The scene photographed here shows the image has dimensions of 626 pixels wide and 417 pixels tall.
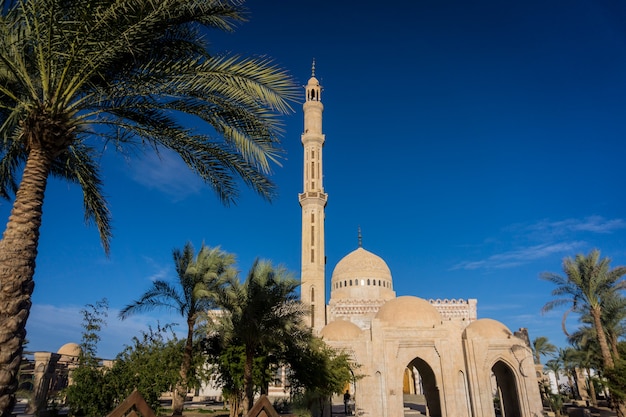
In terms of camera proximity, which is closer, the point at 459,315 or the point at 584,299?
the point at 584,299

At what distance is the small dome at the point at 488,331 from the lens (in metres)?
22.5

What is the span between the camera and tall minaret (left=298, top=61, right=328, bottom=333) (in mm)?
30688

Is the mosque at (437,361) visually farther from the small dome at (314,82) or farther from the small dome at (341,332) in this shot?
the small dome at (314,82)

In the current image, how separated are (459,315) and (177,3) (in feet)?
125

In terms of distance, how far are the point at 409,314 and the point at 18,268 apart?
21574 mm

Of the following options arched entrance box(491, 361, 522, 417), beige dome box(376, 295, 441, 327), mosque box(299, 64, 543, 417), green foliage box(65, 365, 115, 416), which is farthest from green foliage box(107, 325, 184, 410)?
arched entrance box(491, 361, 522, 417)

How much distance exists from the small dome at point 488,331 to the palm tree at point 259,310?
11.7m

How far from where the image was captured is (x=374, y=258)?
4144 cm

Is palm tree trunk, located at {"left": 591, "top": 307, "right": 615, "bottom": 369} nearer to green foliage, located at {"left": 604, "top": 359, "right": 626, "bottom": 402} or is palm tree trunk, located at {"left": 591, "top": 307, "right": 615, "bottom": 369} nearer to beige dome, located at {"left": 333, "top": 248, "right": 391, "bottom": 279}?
green foliage, located at {"left": 604, "top": 359, "right": 626, "bottom": 402}

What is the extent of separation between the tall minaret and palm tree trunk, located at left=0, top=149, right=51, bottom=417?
24.3 meters

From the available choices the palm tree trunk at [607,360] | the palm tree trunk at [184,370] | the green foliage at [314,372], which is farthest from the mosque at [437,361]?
the palm tree trunk at [184,370]

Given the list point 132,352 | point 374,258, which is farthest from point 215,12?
point 374,258

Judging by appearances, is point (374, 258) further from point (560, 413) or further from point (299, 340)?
point (299, 340)

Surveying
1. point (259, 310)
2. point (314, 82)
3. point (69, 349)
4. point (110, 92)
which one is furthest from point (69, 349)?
point (110, 92)
